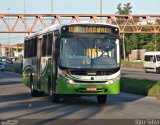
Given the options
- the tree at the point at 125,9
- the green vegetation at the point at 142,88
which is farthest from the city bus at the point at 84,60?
the tree at the point at 125,9

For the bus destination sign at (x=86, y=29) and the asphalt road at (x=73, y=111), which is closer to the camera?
the asphalt road at (x=73, y=111)

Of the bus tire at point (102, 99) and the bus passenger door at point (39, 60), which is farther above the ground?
the bus passenger door at point (39, 60)

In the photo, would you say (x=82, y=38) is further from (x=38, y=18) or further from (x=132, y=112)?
(x=38, y=18)

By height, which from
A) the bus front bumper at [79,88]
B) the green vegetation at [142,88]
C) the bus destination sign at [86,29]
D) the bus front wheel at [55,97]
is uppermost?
the bus destination sign at [86,29]

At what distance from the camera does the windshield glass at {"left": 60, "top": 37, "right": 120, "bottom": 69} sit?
19875 millimetres

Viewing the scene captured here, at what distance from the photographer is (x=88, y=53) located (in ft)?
65.6

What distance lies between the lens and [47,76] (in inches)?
854

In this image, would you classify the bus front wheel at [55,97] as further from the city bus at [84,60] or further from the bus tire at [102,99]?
the bus tire at [102,99]

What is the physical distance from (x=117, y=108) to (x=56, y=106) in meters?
2.18

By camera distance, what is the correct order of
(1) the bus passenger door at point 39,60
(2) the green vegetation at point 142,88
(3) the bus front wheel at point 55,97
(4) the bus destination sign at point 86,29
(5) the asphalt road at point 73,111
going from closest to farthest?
(5) the asphalt road at point 73,111 → (4) the bus destination sign at point 86,29 → (3) the bus front wheel at point 55,97 → (1) the bus passenger door at point 39,60 → (2) the green vegetation at point 142,88

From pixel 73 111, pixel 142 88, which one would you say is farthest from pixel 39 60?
pixel 73 111

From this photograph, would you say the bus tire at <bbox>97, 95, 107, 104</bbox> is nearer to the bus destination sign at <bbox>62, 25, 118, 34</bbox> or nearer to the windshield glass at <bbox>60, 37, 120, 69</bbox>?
the windshield glass at <bbox>60, 37, 120, 69</bbox>

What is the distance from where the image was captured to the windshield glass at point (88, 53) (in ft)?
65.2

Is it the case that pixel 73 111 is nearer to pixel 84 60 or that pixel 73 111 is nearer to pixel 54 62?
pixel 84 60
